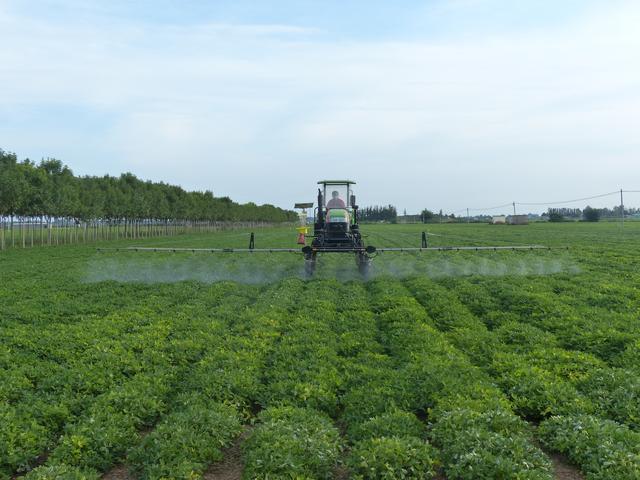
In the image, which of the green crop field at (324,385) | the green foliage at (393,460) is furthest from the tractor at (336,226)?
the green foliage at (393,460)

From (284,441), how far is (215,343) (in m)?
4.64

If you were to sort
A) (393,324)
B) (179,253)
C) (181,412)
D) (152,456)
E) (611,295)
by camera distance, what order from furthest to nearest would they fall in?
(179,253) → (611,295) → (393,324) → (181,412) → (152,456)

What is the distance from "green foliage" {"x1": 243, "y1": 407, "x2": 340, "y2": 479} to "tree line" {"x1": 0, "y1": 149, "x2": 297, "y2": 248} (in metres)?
40.4

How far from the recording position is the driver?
20.7m

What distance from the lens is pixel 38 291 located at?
16.3m

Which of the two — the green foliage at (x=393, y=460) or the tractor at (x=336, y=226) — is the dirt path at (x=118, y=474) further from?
the tractor at (x=336, y=226)

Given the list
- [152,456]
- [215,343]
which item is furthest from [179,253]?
[152,456]

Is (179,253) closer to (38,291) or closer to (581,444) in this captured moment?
(38,291)

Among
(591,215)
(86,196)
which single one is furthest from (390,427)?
(591,215)

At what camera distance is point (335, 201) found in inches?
819

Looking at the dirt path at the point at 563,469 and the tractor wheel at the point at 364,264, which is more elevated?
the tractor wheel at the point at 364,264

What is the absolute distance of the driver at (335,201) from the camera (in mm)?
20722

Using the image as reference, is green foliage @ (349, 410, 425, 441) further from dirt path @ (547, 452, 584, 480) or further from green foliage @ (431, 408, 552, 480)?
dirt path @ (547, 452, 584, 480)

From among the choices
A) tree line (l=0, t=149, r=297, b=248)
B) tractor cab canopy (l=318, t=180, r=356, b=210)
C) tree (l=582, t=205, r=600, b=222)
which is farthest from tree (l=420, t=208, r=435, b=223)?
tractor cab canopy (l=318, t=180, r=356, b=210)
